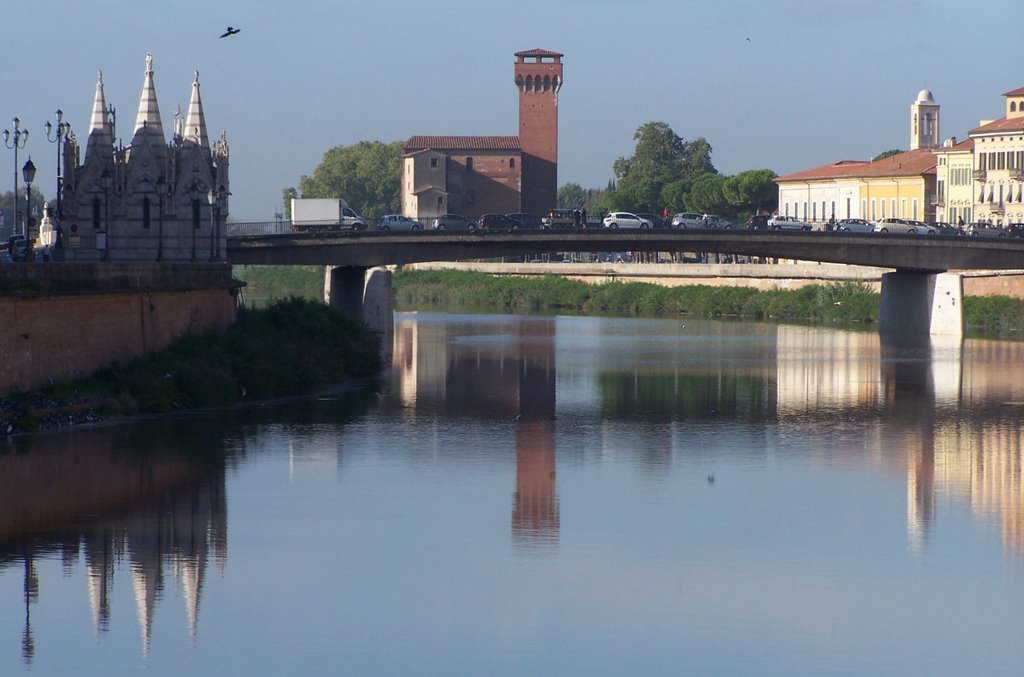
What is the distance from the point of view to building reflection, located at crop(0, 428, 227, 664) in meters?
24.9

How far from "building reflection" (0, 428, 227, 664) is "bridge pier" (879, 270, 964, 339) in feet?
155

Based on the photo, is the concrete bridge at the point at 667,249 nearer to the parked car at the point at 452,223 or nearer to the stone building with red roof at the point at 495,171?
the parked car at the point at 452,223

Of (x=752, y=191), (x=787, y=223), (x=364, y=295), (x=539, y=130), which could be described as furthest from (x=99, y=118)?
(x=539, y=130)

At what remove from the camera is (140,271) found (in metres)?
43.3

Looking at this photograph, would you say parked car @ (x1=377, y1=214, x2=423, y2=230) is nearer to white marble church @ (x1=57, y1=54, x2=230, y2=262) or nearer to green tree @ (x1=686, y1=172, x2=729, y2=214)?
white marble church @ (x1=57, y1=54, x2=230, y2=262)

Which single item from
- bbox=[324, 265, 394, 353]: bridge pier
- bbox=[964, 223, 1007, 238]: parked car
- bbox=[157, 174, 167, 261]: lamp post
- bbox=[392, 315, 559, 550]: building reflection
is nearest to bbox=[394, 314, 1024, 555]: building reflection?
bbox=[392, 315, 559, 550]: building reflection

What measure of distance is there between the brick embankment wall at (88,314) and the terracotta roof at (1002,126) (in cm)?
6859

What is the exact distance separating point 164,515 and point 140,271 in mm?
14367

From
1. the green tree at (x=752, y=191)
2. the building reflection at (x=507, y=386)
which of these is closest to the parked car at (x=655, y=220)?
the building reflection at (x=507, y=386)

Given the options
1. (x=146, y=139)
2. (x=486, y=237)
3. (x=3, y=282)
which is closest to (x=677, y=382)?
(x=486, y=237)

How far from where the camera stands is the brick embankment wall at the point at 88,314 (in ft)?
122

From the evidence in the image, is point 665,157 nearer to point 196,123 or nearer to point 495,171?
point 495,171

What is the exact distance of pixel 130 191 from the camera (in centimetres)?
5188

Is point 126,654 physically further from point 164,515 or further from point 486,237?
point 486,237
